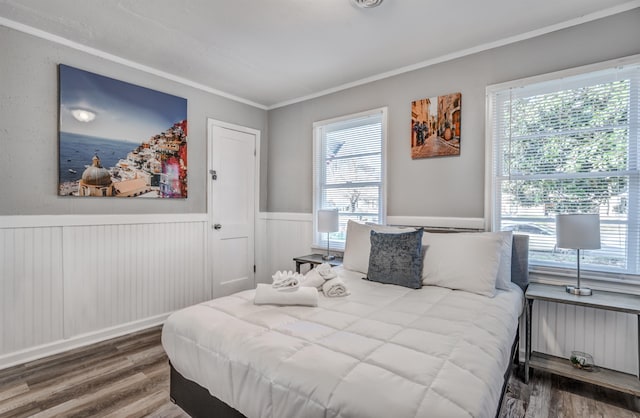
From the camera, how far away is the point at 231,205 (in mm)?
4059

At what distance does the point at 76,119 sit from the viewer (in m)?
2.76

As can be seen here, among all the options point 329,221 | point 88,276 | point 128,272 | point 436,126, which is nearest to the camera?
point 88,276

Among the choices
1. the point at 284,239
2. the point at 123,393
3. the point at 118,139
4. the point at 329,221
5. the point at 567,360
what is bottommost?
the point at 123,393

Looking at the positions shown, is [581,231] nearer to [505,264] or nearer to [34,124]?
[505,264]

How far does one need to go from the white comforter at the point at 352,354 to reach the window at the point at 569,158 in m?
0.90

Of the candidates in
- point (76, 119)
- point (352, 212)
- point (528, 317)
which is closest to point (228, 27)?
point (76, 119)

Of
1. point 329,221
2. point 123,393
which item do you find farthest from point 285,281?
point 329,221

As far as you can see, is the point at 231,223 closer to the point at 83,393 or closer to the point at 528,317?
the point at 83,393

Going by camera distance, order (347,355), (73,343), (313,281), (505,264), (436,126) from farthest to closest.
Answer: (436,126)
(73,343)
(505,264)
(313,281)
(347,355)

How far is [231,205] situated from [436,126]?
8.42ft

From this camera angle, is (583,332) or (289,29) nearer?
(583,332)

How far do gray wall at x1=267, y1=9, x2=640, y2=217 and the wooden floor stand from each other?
1419mm

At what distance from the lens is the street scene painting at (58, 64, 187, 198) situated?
2734mm

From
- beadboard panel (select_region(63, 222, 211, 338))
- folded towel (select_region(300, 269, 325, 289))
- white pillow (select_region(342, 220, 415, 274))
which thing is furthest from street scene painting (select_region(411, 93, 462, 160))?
beadboard panel (select_region(63, 222, 211, 338))
